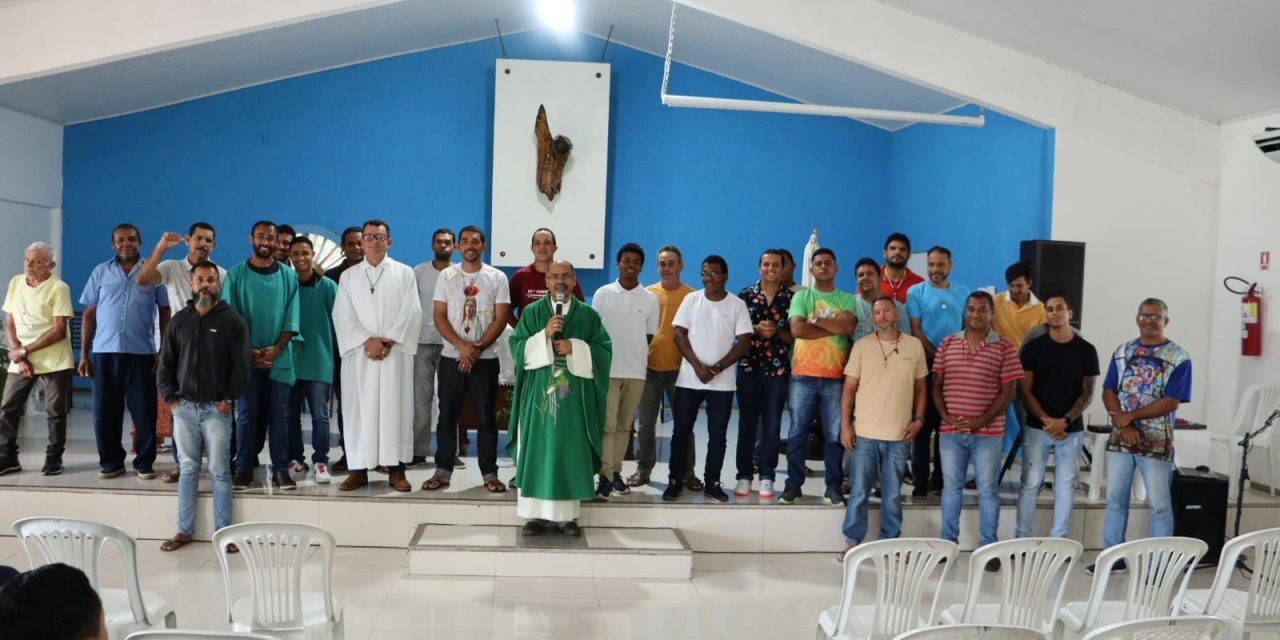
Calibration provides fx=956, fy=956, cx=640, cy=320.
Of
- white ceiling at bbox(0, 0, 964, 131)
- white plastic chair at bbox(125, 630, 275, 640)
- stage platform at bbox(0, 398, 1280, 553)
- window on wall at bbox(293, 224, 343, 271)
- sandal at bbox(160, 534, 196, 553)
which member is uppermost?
white ceiling at bbox(0, 0, 964, 131)

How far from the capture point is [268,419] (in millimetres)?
5664

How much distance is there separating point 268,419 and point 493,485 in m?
1.39

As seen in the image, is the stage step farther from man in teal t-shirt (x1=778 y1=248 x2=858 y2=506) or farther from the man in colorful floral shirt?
man in teal t-shirt (x1=778 y1=248 x2=858 y2=506)

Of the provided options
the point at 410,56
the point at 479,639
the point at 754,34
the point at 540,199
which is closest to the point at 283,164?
the point at 410,56

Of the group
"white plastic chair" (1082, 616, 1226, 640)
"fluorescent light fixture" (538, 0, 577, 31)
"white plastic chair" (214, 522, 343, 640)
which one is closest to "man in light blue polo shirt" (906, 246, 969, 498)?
"white plastic chair" (1082, 616, 1226, 640)

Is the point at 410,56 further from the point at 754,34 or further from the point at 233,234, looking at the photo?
the point at 754,34

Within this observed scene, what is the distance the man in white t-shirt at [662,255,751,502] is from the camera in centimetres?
558

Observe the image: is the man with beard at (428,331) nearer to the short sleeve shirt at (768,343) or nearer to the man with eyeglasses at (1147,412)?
the short sleeve shirt at (768,343)

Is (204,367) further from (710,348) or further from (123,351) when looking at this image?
(710,348)

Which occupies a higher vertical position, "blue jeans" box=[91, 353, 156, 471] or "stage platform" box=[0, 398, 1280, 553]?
"blue jeans" box=[91, 353, 156, 471]

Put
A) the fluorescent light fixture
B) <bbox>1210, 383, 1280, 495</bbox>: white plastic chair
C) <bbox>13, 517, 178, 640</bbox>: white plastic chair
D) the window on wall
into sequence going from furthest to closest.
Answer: the window on wall → the fluorescent light fixture → <bbox>1210, 383, 1280, 495</bbox>: white plastic chair → <bbox>13, 517, 178, 640</bbox>: white plastic chair

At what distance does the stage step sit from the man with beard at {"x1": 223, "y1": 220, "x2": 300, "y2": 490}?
1.10 meters

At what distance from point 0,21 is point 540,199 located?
16.6 feet

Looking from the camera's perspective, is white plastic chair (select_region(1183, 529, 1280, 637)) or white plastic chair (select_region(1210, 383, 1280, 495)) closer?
white plastic chair (select_region(1183, 529, 1280, 637))
